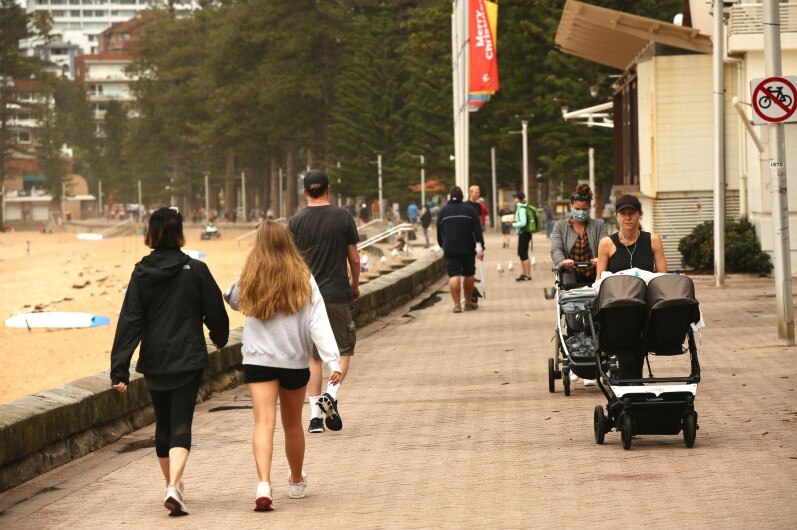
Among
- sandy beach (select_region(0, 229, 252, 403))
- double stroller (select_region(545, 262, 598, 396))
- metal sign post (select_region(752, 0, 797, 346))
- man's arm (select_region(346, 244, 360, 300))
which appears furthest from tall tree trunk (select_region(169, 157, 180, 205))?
man's arm (select_region(346, 244, 360, 300))

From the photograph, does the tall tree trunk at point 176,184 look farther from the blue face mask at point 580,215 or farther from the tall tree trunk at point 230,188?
the blue face mask at point 580,215

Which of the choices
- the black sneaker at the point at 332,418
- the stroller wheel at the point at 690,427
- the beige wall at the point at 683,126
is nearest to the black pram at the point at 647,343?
the stroller wheel at the point at 690,427

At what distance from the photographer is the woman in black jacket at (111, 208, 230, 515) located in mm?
7727

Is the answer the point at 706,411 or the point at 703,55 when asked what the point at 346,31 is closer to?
the point at 703,55

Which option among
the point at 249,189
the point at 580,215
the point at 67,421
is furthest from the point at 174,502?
the point at 249,189

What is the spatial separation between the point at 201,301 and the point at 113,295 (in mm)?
42608

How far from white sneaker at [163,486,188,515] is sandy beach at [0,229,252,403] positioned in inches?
513

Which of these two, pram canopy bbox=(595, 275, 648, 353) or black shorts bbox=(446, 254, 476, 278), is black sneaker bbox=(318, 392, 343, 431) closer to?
pram canopy bbox=(595, 275, 648, 353)

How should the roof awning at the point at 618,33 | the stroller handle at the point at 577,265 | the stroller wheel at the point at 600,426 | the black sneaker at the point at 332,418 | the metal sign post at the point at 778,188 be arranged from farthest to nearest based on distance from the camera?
1. the roof awning at the point at 618,33
2. the metal sign post at the point at 778,188
3. the stroller handle at the point at 577,265
4. the black sneaker at the point at 332,418
5. the stroller wheel at the point at 600,426

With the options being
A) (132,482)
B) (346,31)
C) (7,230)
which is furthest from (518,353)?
(7,230)

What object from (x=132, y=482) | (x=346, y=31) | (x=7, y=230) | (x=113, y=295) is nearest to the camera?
(x=132, y=482)

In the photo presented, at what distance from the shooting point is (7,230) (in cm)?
12888

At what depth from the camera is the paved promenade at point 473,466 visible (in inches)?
292

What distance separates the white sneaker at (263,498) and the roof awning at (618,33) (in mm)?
22538
